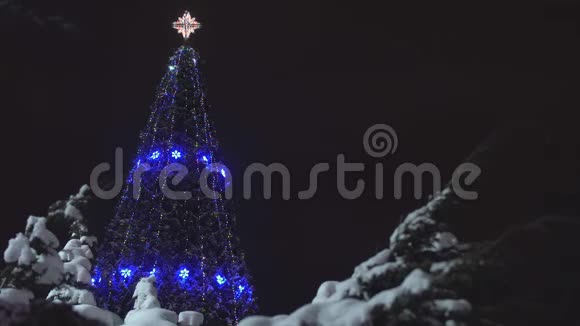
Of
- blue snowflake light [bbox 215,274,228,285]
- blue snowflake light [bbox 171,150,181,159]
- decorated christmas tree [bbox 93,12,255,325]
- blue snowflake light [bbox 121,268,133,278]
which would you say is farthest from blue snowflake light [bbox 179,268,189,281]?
blue snowflake light [bbox 171,150,181,159]

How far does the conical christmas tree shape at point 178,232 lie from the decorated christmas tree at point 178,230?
0.07ft

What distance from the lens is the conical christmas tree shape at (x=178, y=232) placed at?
1359cm

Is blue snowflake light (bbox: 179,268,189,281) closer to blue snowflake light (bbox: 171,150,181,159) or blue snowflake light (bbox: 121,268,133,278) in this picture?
blue snowflake light (bbox: 121,268,133,278)

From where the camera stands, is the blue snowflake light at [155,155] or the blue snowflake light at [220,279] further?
the blue snowflake light at [155,155]

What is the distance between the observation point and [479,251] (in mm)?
6164

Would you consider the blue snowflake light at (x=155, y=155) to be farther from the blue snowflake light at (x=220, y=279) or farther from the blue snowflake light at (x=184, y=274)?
the blue snowflake light at (x=220, y=279)

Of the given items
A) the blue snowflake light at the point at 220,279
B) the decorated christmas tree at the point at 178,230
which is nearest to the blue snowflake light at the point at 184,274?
the decorated christmas tree at the point at 178,230

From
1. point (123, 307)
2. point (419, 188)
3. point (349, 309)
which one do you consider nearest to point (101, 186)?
point (123, 307)

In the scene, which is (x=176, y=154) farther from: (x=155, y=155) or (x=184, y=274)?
(x=184, y=274)

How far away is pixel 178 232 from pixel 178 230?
4 centimetres

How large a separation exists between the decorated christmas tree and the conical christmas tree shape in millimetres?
20

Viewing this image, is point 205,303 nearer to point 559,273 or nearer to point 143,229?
point 143,229

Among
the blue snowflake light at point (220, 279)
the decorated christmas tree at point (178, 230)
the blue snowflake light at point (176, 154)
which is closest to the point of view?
the decorated christmas tree at point (178, 230)

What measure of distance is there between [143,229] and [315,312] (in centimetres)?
821
